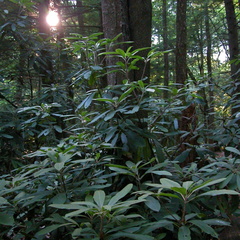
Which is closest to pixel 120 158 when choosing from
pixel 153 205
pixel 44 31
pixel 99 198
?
pixel 153 205

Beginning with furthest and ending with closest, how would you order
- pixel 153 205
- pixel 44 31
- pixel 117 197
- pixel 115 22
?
pixel 44 31 → pixel 115 22 → pixel 153 205 → pixel 117 197

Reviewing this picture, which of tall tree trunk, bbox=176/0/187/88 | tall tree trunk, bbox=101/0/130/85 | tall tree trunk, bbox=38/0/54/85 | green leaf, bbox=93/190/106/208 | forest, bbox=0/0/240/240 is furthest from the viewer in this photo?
tall tree trunk, bbox=176/0/187/88

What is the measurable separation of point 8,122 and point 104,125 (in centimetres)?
197

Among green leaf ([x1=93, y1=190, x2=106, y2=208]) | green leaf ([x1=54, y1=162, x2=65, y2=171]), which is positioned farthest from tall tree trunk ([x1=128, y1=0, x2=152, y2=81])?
green leaf ([x1=93, y1=190, x2=106, y2=208])

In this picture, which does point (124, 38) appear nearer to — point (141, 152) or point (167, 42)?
point (141, 152)

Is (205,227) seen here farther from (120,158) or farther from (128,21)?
(128,21)

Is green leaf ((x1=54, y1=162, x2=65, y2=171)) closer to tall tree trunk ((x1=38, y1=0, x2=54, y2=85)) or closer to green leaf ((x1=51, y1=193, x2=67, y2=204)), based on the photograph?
green leaf ((x1=51, y1=193, x2=67, y2=204))

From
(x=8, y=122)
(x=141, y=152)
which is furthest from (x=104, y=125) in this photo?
(x=8, y=122)

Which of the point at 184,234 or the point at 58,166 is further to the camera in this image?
the point at 58,166

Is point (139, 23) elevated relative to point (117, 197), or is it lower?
elevated

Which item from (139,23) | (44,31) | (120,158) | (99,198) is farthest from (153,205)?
(44,31)

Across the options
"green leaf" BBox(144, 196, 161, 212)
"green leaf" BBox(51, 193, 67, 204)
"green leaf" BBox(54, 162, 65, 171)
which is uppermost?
"green leaf" BBox(54, 162, 65, 171)

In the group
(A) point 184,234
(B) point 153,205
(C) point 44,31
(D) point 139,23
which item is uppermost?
(C) point 44,31

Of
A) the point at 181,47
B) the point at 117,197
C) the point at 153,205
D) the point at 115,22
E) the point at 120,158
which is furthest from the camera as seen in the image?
the point at 181,47
